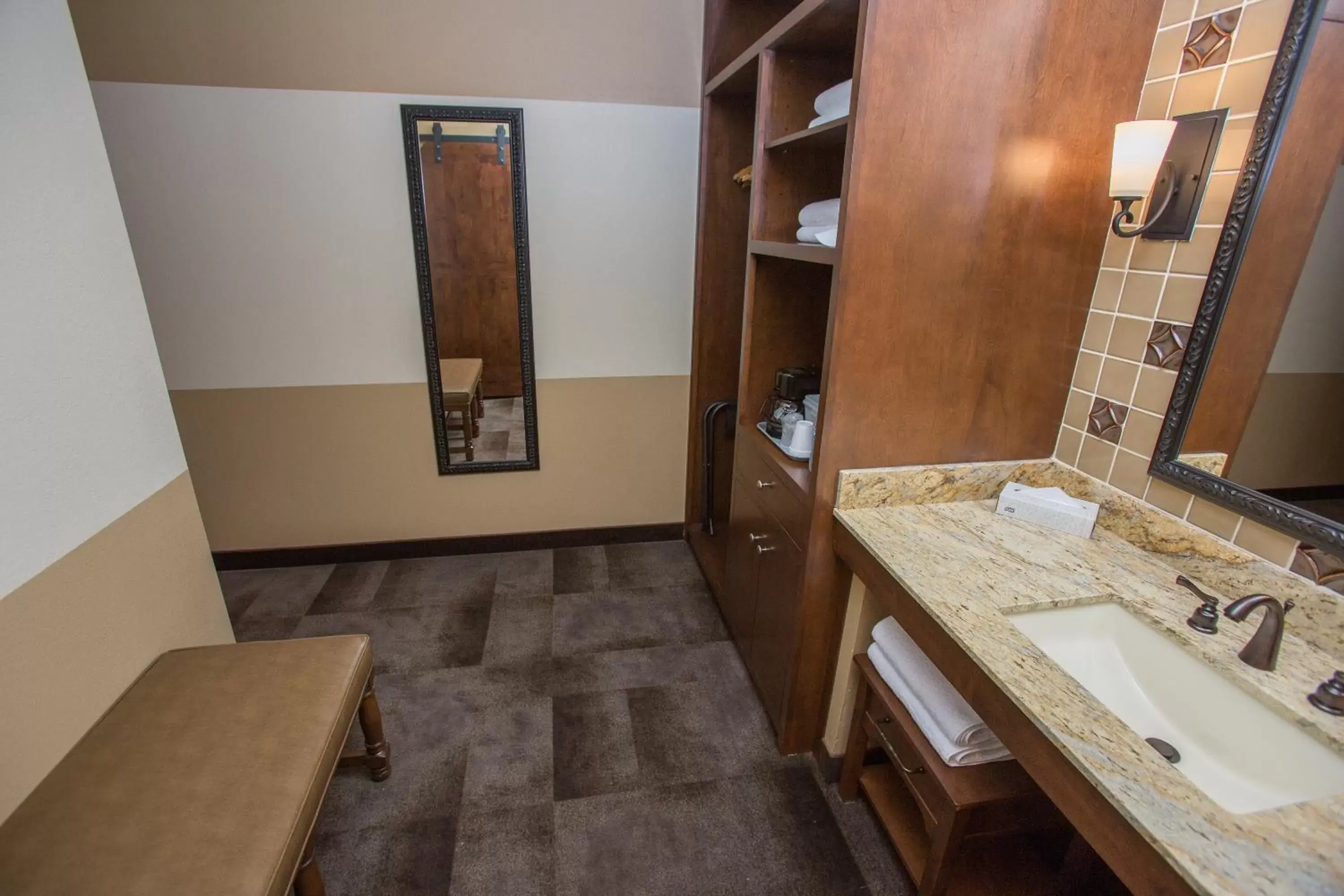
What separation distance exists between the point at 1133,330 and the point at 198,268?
3.10 metres

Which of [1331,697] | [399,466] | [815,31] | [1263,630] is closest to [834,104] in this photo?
[815,31]

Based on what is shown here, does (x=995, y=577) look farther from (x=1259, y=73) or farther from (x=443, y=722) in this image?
(x=443, y=722)

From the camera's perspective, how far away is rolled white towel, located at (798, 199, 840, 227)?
5.11 ft

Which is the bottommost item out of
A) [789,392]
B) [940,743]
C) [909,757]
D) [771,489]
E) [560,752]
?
[560,752]

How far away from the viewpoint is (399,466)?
9.04 ft

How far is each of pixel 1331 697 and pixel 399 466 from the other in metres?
2.92

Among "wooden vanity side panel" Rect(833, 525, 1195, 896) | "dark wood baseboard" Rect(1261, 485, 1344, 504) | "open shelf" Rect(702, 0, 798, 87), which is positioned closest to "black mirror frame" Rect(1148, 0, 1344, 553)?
"dark wood baseboard" Rect(1261, 485, 1344, 504)

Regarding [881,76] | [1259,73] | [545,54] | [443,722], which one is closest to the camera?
[1259,73]

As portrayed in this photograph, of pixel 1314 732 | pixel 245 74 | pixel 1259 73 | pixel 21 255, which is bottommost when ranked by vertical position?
pixel 1314 732

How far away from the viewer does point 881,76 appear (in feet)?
4.13

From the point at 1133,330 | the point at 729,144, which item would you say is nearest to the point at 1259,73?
the point at 1133,330

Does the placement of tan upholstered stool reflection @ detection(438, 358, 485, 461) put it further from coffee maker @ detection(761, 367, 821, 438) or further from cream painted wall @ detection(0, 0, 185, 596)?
coffee maker @ detection(761, 367, 821, 438)

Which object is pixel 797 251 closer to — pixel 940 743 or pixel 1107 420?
pixel 1107 420

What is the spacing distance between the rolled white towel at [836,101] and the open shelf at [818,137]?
3 cm
